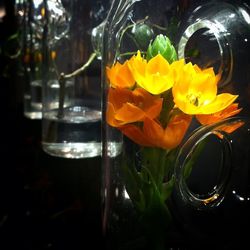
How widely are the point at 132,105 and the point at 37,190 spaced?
0.57m

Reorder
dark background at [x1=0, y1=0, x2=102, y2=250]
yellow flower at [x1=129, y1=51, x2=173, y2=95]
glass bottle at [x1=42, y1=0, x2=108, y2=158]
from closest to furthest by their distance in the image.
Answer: yellow flower at [x1=129, y1=51, x2=173, y2=95] → glass bottle at [x1=42, y1=0, x2=108, y2=158] → dark background at [x1=0, y1=0, x2=102, y2=250]

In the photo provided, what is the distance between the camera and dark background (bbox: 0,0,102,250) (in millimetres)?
823

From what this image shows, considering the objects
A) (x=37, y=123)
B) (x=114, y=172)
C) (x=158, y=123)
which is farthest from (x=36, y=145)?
(x=158, y=123)

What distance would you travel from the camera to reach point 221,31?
0.47 m

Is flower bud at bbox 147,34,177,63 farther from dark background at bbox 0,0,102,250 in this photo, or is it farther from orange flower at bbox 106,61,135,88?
dark background at bbox 0,0,102,250

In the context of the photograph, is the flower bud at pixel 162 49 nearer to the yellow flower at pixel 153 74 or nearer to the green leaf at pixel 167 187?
the yellow flower at pixel 153 74

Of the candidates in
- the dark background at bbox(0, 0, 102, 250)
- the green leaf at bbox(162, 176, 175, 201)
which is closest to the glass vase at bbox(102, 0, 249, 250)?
the green leaf at bbox(162, 176, 175, 201)

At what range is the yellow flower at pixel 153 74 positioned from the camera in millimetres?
425

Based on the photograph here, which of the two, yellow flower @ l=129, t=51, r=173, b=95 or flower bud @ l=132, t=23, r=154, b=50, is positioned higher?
flower bud @ l=132, t=23, r=154, b=50

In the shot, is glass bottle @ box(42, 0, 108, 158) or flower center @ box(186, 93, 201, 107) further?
glass bottle @ box(42, 0, 108, 158)

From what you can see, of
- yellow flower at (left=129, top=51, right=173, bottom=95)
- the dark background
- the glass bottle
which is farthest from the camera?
the dark background

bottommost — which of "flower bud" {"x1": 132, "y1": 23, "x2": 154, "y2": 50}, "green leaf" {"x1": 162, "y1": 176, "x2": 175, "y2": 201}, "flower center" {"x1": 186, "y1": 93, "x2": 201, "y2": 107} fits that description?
"green leaf" {"x1": 162, "y1": 176, "x2": 175, "y2": 201}

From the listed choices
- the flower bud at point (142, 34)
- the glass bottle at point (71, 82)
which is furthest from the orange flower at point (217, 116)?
the glass bottle at point (71, 82)

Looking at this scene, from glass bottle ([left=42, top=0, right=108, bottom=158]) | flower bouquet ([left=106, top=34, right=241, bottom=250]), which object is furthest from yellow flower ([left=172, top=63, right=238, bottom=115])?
glass bottle ([left=42, top=0, right=108, bottom=158])
